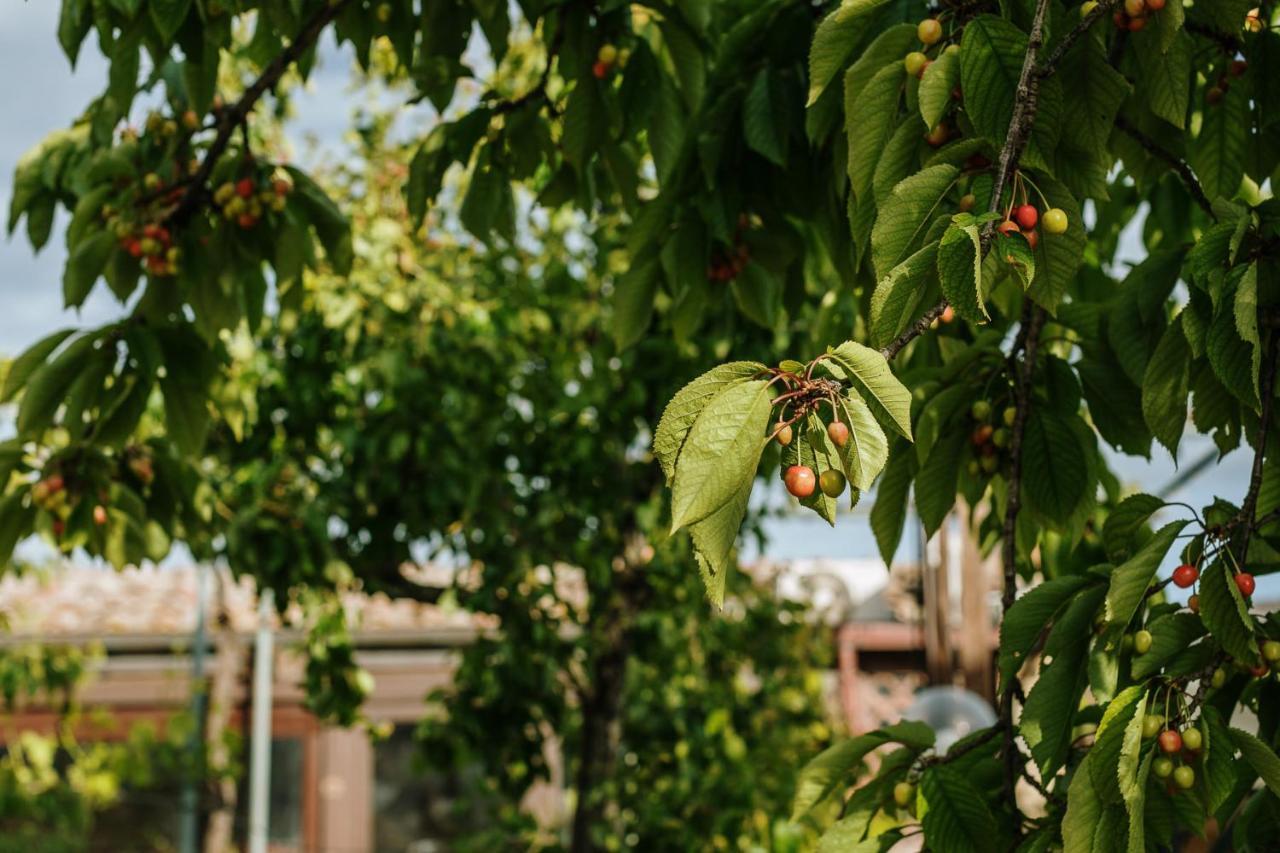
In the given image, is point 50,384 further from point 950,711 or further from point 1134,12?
point 950,711

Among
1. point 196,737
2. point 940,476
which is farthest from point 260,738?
point 940,476

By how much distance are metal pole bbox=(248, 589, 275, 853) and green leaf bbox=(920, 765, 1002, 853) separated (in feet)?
20.0

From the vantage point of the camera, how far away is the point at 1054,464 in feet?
6.15

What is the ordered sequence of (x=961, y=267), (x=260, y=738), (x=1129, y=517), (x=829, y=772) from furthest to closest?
(x=260, y=738), (x=829, y=772), (x=1129, y=517), (x=961, y=267)

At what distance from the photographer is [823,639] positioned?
674 cm

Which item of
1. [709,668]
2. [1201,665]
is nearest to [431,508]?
[709,668]

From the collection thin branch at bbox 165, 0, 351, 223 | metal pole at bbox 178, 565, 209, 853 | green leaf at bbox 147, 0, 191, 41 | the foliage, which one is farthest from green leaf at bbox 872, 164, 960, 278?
metal pole at bbox 178, 565, 209, 853

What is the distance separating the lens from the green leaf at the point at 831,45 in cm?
163

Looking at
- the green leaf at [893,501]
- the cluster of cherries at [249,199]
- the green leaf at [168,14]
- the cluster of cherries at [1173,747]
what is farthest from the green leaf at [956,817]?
the cluster of cherries at [249,199]

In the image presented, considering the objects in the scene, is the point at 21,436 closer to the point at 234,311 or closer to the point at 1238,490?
the point at 234,311

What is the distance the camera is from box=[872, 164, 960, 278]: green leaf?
134 centimetres

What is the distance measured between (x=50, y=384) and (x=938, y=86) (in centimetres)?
157

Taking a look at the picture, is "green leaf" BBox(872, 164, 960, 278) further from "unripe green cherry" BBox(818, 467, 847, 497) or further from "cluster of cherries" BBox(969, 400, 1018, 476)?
"cluster of cherries" BBox(969, 400, 1018, 476)

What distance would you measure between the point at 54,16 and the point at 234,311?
0.57 m
